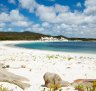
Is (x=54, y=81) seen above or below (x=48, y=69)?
above

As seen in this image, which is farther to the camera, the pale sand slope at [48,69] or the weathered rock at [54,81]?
the pale sand slope at [48,69]

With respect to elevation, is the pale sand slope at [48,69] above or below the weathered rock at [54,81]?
below

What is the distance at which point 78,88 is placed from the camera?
9859 millimetres

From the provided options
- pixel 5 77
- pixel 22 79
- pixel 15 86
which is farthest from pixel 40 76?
pixel 15 86

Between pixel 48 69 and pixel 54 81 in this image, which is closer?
pixel 54 81

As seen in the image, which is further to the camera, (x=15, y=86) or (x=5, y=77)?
(x=5, y=77)

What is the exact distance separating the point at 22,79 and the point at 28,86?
1.61m

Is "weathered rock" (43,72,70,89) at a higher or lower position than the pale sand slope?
higher

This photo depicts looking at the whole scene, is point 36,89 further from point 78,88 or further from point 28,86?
point 78,88

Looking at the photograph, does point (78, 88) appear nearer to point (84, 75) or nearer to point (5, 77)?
point (5, 77)

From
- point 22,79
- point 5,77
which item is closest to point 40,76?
point 22,79

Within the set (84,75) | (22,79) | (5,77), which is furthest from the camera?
(84,75)

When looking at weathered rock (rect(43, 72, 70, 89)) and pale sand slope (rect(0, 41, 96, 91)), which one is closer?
weathered rock (rect(43, 72, 70, 89))

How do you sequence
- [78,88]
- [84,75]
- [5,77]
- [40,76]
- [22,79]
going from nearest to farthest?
[78,88] → [5,77] → [22,79] → [40,76] → [84,75]
